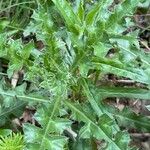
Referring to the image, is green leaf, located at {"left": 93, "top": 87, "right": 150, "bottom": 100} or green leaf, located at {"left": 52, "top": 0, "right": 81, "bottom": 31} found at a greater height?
green leaf, located at {"left": 52, "top": 0, "right": 81, "bottom": 31}

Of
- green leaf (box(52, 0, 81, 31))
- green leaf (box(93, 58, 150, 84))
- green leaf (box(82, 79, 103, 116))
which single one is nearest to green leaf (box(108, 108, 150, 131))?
green leaf (box(82, 79, 103, 116))

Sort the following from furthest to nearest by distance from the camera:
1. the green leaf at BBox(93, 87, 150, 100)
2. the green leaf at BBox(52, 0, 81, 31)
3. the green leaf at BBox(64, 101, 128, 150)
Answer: the green leaf at BBox(93, 87, 150, 100)
the green leaf at BBox(64, 101, 128, 150)
the green leaf at BBox(52, 0, 81, 31)

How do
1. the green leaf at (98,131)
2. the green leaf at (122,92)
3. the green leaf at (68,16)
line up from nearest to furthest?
1. the green leaf at (68,16)
2. the green leaf at (98,131)
3. the green leaf at (122,92)

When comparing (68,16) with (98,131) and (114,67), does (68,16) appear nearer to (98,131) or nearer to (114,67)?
(114,67)

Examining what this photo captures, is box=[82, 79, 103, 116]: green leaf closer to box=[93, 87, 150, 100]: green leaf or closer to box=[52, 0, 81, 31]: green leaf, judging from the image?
box=[93, 87, 150, 100]: green leaf

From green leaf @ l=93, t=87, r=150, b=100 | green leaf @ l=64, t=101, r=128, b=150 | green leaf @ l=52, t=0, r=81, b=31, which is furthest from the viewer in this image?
green leaf @ l=93, t=87, r=150, b=100

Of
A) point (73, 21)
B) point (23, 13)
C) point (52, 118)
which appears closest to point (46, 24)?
point (73, 21)

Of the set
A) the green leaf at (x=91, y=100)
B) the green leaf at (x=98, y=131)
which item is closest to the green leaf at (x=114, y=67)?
the green leaf at (x=91, y=100)

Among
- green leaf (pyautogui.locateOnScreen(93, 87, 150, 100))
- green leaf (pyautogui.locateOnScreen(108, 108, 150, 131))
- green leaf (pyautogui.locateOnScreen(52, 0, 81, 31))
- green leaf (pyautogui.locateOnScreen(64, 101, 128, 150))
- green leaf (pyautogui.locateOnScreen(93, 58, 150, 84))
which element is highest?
green leaf (pyautogui.locateOnScreen(52, 0, 81, 31))

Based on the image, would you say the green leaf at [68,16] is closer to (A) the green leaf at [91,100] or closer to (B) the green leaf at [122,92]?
(A) the green leaf at [91,100]

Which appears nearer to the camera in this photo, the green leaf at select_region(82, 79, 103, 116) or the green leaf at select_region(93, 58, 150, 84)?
the green leaf at select_region(93, 58, 150, 84)

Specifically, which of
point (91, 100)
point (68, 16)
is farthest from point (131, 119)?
point (68, 16)

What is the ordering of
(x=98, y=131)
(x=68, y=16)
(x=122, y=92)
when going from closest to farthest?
(x=68, y=16)
(x=98, y=131)
(x=122, y=92)

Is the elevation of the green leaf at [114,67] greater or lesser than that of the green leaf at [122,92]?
greater
